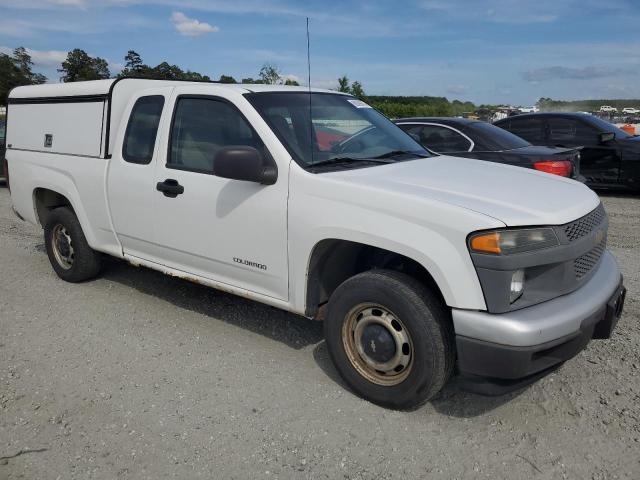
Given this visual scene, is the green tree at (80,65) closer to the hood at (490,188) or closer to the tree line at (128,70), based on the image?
the tree line at (128,70)

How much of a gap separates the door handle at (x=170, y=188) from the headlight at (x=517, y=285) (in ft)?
7.84

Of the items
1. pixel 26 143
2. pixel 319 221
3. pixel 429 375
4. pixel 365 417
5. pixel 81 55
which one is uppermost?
pixel 81 55

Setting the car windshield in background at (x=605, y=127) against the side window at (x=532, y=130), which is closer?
the car windshield in background at (x=605, y=127)

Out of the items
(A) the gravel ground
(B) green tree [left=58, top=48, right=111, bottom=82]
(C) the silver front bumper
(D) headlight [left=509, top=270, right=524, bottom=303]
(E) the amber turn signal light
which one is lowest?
(A) the gravel ground

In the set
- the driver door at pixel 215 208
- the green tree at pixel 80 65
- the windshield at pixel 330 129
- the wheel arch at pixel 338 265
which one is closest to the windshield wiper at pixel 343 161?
the windshield at pixel 330 129

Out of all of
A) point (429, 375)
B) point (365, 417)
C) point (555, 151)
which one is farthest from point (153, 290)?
point (555, 151)

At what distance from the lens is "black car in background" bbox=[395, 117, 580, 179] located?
22.9 feet

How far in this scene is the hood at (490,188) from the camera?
9.44 feet

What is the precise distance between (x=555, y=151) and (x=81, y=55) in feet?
224

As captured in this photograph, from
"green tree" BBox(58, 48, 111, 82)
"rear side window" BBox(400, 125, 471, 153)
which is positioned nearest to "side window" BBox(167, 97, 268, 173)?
"rear side window" BBox(400, 125, 471, 153)

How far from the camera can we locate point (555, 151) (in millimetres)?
7359

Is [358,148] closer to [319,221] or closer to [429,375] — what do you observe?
[319,221]

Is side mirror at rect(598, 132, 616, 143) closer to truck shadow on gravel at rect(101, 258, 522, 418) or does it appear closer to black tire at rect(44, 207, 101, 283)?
truck shadow on gravel at rect(101, 258, 522, 418)

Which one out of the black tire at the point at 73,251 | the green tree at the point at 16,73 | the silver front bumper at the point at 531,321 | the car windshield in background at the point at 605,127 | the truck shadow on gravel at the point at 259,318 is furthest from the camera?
the green tree at the point at 16,73
